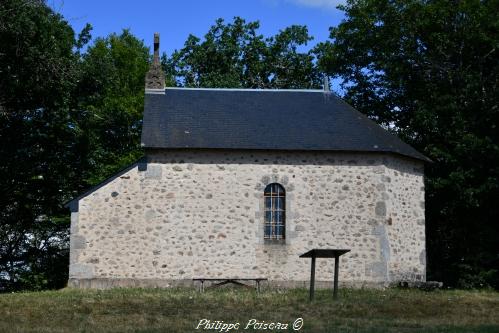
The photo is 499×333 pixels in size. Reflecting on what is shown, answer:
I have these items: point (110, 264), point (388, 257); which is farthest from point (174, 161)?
point (388, 257)

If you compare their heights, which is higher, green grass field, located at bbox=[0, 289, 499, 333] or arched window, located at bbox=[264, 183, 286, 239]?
arched window, located at bbox=[264, 183, 286, 239]

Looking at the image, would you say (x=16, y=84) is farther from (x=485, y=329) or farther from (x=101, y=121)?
(x=485, y=329)

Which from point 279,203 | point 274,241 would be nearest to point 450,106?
point 279,203

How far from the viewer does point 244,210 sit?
788 inches

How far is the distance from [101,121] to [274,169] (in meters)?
12.3

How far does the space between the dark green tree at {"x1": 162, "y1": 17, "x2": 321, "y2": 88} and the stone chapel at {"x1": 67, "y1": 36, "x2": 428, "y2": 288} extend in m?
17.1

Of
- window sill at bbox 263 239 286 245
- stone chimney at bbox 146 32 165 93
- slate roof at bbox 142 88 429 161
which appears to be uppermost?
stone chimney at bbox 146 32 165 93

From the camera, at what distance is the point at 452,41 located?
25.3 meters

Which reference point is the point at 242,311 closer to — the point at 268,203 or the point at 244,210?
the point at 244,210

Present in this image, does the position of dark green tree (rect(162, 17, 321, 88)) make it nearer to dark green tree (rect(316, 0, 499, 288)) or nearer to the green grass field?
dark green tree (rect(316, 0, 499, 288))

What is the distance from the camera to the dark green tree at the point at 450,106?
23453 millimetres

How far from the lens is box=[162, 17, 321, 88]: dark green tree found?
37.7 meters

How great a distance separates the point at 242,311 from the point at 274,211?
6.88m
